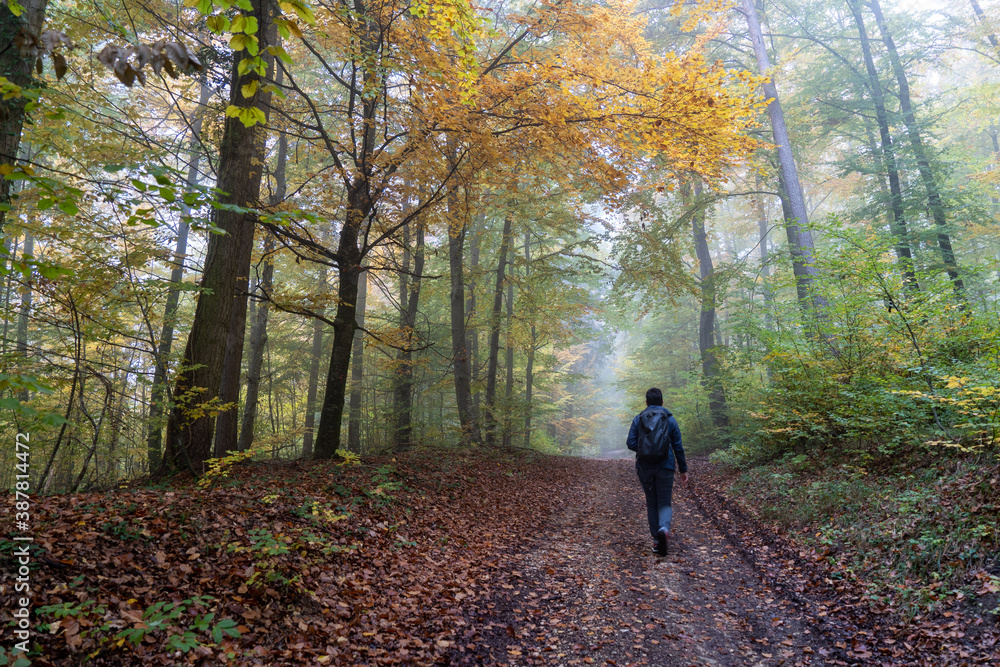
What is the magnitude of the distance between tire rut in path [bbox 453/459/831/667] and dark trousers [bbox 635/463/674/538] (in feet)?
1.32

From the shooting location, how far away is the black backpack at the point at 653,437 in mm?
6020

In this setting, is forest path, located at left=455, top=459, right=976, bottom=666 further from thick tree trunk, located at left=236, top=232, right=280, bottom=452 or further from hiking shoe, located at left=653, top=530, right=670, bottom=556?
thick tree trunk, located at left=236, top=232, right=280, bottom=452

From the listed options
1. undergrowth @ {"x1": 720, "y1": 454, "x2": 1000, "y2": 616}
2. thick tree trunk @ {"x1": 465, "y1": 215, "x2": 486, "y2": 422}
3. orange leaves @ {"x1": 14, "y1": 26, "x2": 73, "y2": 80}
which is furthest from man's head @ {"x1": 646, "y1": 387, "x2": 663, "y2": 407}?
thick tree trunk @ {"x1": 465, "y1": 215, "x2": 486, "y2": 422}

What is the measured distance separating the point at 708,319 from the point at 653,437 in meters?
13.3

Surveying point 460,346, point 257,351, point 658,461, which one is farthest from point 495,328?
point 658,461

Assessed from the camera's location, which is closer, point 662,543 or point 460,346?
point 662,543

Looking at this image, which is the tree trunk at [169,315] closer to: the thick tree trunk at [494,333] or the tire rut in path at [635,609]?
the tire rut in path at [635,609]

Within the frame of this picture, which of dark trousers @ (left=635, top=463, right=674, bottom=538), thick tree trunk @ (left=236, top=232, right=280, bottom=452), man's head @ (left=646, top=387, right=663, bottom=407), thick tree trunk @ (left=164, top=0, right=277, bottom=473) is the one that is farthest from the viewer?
thick tree trunk @ (left=236, top=232, right=280, bottom=452)

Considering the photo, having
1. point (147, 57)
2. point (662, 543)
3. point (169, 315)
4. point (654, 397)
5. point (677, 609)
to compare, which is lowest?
point (677, 609)

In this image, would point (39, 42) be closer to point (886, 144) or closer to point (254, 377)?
point (254, 377)

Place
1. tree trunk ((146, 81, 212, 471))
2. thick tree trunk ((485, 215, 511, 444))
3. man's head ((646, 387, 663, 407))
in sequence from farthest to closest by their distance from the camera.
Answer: thick tree trunk ((485, 215, 511, 444))
tree trunk ((146, 81, 212, 471))
man's head ((646, 387, 663, 407))

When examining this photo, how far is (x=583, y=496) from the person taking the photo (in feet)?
32.6

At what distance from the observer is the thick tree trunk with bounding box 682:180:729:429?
14.6 m

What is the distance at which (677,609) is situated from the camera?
4.21 m
